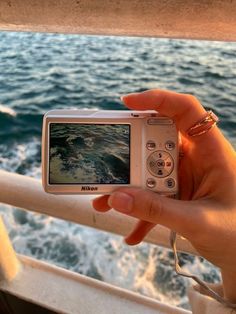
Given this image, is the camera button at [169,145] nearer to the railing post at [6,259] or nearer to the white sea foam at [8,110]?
the railing post at [6,259]

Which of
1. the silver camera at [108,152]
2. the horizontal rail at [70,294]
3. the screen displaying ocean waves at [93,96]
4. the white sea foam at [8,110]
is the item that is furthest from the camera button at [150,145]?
the white sea foam at [8,110]

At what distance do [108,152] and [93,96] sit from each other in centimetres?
339

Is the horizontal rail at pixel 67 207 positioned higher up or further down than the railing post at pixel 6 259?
higher up

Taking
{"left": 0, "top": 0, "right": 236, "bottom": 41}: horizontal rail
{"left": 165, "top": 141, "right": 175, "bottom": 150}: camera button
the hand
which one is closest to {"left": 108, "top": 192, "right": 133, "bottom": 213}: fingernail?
the hand

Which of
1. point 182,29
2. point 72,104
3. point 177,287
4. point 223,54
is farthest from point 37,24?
point 223,54

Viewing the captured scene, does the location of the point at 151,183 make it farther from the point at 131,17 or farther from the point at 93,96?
the point at 93,96

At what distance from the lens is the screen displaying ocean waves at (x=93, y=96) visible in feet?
5.97

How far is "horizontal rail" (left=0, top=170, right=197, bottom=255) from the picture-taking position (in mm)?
719

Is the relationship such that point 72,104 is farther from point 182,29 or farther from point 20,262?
point 182,29

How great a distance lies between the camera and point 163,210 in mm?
470

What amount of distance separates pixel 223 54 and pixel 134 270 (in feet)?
10.7

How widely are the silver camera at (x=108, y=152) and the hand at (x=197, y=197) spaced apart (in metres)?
0.02

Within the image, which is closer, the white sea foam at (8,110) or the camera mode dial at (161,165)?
the camera mode dial at (161,165)

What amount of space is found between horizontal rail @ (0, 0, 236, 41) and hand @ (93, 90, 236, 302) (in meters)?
0.09
